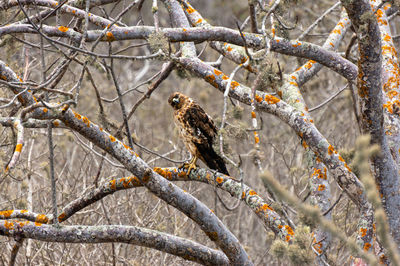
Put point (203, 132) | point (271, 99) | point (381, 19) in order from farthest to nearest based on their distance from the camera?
point (203, 132)
point (381, 19)
point (271, 99)

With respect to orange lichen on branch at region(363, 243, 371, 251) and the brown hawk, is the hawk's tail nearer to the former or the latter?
the brown hawk

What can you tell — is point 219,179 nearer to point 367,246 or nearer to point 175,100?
point 367,246

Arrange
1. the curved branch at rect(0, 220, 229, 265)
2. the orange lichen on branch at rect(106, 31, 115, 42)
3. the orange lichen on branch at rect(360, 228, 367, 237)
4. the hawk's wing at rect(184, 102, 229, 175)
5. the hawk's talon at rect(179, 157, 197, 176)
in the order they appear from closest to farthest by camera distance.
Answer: the curved branch at rect(0, 220, 229, 265) < the orange lichen on branch at rect(106, 31, 115, 42) < the orange lichen on branch at rect(360, 228, 367, 237) < the hawk's talon at rect(179, 157, 197, 176) < the hawk's wing at rect(184, 102, 229, 175)

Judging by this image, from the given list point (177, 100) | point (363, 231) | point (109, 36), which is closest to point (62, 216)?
point (109, 36)

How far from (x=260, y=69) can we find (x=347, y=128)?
6.08m

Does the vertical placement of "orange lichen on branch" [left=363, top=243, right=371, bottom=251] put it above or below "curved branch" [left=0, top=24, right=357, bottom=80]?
below

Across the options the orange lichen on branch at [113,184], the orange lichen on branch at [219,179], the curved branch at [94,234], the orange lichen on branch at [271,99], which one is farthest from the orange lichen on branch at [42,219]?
the orange lichen on branch at [271,99]

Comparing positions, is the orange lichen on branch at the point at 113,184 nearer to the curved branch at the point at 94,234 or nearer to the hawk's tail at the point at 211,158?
the curved branch at the point at 94,234

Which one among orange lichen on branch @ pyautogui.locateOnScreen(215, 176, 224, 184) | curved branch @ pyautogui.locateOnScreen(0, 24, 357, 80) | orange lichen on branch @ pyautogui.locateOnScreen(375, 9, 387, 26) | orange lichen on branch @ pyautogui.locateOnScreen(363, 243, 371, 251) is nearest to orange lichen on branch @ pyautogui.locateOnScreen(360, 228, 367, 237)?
orange lichen on branch @ pyautogui.locateOnScreen(363, 243, 371, 251)

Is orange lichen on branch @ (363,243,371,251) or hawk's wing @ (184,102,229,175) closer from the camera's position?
orange lichen on branch @ (363,243,371,251)

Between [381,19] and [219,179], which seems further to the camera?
[381,19]

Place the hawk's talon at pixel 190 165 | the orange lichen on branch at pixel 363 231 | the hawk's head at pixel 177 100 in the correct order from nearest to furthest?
the orange lichen on branch at pixel 363 231, the hawk's talon at pixel 190 165, the hawk's head at pixel 177 100

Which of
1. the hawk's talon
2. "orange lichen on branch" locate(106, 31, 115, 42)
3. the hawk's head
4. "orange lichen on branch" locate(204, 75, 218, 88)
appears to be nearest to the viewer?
"orange lichen on branch" locate(106, 31, 115, 42)

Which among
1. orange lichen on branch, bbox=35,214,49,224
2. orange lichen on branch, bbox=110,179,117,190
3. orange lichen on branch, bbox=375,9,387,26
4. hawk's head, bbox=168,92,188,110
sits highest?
hawk's head, bbox=168,92,188,110
